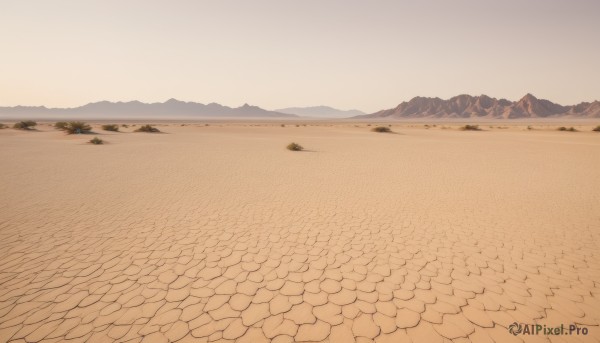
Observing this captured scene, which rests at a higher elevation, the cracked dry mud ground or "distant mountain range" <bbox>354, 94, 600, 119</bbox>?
"distant mountain range" <bbox>354, 94, 600, 119</bbox>

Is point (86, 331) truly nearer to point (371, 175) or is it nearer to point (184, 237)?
point (184, 237)

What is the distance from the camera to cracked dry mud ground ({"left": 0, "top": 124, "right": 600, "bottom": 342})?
10.4 ft

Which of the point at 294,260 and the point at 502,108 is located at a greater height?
the point at 502,108

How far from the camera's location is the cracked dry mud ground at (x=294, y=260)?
3156 mm

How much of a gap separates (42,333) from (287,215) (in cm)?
444

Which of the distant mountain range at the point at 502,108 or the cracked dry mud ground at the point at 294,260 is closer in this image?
the cracked dry mud ground at the point at 294,260

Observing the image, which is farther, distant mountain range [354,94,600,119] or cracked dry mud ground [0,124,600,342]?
distant mountain range [354,94,600,119]

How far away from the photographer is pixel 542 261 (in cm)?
446

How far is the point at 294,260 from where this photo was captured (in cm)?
447

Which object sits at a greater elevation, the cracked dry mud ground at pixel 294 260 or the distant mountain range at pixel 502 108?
the distant mountain range at pixel 502 108

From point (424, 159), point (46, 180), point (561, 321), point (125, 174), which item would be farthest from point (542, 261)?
point (46, 180)

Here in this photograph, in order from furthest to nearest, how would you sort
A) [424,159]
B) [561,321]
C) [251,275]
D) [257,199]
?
1. [424,159]
2. [257,199]
3. [251,275]
4. [561,321]

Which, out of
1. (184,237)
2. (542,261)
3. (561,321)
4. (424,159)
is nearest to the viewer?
(561,321)

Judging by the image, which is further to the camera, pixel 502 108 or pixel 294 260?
pixel 502 108
